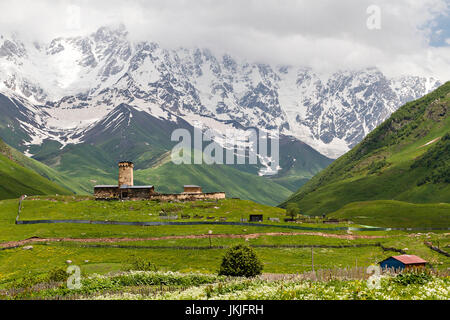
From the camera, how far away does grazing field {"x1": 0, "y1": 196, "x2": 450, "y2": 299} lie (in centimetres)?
8800

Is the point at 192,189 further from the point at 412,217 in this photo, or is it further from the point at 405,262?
the point at 405,262

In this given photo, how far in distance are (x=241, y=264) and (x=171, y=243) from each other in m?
44.7

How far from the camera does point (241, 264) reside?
65750 millimetres

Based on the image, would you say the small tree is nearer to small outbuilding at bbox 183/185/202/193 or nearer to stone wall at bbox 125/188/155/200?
small outbuilding at bbox 183/185/202/193

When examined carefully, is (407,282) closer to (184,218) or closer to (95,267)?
(95,267)

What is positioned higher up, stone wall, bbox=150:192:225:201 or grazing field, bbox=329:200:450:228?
stone wall, bbox=150:192:225:201

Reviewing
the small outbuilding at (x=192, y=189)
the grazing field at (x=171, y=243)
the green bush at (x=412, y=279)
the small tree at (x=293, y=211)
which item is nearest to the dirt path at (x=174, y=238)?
the grazing field at (x=171, y=243)

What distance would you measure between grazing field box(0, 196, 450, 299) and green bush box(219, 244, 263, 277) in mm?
8528

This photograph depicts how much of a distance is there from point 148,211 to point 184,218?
1598 cm

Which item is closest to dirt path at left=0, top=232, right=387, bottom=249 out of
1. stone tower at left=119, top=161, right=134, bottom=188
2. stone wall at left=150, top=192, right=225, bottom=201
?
stone wall at left=150, top=192, right=225, bottom=201

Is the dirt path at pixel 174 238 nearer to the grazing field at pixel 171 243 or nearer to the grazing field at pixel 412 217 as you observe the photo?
the grazing field at pixel 171 243

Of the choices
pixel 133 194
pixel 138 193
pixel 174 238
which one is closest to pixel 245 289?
pixel 174 238

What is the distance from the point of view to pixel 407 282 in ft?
127
